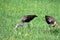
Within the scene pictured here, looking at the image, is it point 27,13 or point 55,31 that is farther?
point 27,13

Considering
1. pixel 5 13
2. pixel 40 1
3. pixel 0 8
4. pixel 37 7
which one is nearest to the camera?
pixel 5 13

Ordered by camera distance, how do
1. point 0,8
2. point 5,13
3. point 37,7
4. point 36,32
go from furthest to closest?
point 37,7, point 0,8, point 5,13, point 36,32

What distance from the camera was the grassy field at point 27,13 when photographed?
12.1m

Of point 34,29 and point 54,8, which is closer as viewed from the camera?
point 34,29

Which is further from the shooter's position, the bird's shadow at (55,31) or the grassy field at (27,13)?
the bird's shadow at (55,31)

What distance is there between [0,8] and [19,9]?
46.4 inches

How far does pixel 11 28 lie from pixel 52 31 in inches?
72.6

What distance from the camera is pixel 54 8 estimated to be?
19.4 m

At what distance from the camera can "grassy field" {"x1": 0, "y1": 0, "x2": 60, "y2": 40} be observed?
39.6 feet

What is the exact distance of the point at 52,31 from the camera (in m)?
13.0

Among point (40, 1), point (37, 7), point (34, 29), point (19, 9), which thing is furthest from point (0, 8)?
point (34, 29)

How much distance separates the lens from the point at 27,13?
55.5 ft

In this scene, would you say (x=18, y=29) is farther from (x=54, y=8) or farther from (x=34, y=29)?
(x=54, y=8)

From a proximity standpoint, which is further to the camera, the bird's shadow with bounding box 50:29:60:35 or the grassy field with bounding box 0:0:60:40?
the bird's shadow with bounding box 50:29:60:35
